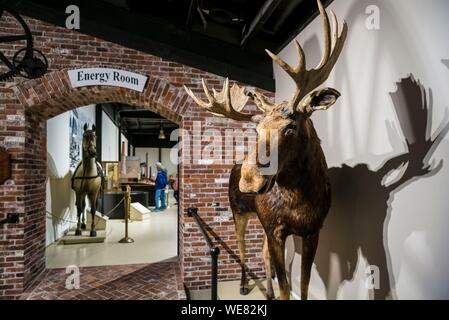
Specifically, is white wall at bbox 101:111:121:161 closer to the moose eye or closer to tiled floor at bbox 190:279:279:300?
tiled floor at bbox 190:279:279:300

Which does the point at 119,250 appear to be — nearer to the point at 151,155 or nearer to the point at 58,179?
the point at 58,179

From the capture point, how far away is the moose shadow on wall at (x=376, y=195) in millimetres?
1839

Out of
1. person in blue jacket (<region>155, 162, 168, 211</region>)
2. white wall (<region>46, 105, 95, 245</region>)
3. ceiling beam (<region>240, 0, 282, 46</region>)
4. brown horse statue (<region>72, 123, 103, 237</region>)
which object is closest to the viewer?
ceiling beam (<region>240, 0, 282, 46</region>)

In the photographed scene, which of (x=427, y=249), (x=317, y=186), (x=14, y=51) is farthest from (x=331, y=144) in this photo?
(x=14, y=51)

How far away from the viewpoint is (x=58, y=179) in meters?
6.33

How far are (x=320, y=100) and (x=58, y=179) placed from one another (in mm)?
6326

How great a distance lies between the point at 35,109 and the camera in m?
3.77

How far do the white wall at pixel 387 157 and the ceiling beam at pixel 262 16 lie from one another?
614mm

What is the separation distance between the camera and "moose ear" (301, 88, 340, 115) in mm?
1951

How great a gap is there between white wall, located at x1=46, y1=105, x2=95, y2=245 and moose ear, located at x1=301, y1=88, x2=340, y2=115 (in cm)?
534

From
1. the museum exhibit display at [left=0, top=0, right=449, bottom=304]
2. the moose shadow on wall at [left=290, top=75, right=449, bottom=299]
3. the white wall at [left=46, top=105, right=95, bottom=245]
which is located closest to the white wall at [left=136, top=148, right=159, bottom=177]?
the white wall at [left=46, top=105, right=95, bottom=245]

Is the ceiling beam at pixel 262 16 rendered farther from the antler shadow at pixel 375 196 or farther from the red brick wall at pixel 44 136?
the antler shadow at pixel 375 196

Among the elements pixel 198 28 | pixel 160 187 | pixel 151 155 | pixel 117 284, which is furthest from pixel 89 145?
pixel 151 155

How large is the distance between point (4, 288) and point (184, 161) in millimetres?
2823
